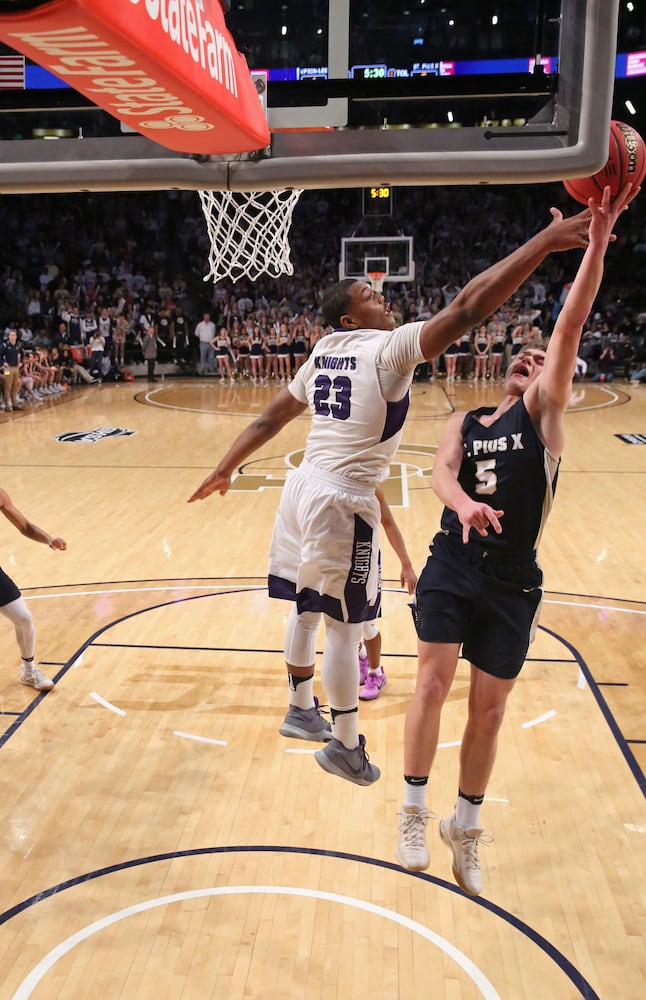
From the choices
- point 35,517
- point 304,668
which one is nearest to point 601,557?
point 304,668

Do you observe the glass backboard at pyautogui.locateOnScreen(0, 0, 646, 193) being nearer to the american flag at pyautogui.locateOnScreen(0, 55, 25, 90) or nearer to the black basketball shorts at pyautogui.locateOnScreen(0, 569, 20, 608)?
the american flag at pyautogui.locateOnScreen(0, 55, 25, 90)

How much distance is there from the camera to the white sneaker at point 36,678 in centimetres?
608

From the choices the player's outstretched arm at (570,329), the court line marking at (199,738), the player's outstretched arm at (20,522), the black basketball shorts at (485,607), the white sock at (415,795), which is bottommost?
the court line marking at (199,738)

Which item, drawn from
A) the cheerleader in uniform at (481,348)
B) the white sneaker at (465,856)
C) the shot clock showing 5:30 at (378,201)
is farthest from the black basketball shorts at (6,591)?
the cheerleader in uniform at (481,348)

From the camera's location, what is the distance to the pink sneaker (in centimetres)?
601

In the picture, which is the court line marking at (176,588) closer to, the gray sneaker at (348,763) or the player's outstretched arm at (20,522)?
the player's outstretched arm at (20,522)

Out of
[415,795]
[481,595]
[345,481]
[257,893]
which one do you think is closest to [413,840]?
[415,795]

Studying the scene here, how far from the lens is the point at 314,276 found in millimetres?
25531

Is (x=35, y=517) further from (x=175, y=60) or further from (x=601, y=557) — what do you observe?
(x=175, y=60)

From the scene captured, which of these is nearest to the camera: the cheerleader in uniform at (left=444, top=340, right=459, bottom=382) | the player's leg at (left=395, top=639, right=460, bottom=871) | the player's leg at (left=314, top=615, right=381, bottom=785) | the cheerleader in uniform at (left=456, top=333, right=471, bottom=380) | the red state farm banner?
the red state farm banner

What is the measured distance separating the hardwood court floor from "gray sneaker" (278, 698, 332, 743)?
22.7 inches

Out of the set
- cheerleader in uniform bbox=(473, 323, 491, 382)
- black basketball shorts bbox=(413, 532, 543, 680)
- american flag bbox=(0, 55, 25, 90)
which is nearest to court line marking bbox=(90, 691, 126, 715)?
black basketball shorts bbox=(413, 532, 543, 680)

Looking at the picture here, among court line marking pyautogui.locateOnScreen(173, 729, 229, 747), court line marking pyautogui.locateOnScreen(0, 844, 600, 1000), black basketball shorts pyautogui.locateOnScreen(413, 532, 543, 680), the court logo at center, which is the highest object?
black basketball shorts pyautogui.locateOnScreen(413, 532, 543, 680)

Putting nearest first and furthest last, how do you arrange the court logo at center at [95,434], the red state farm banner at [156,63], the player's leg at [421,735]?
the red state farm banner at [156,63], the player's leg at [421,735], the court logo at center at [95,434]
